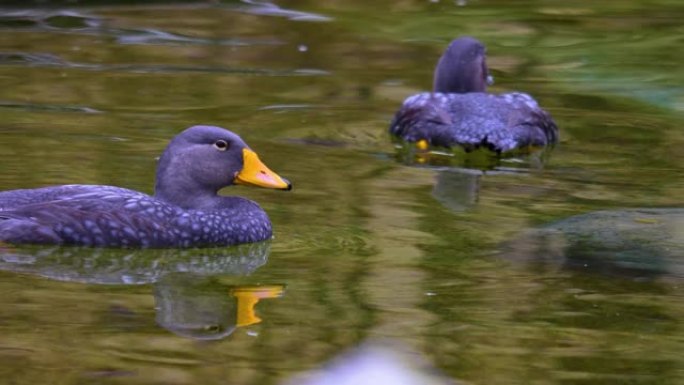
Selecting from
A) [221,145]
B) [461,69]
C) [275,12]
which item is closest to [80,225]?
[221,145]

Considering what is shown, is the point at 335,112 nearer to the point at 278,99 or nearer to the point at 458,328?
the point at 278,99

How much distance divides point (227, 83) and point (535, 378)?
738cm

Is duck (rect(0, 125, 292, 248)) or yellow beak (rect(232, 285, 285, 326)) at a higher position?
duck (rect(0, 125, 292, 248))

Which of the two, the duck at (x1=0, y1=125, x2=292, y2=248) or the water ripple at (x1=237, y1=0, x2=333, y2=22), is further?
the water ripple at (x1=237, y1=0, x2=333, y2=22)

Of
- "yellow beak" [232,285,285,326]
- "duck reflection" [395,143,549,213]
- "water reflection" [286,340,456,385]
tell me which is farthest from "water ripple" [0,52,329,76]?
"water reflection" [286,340,456,385]

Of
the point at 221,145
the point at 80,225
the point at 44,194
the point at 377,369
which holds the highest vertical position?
the point at 221,145

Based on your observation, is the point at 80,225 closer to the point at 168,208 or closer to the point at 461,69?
the point at 168,208

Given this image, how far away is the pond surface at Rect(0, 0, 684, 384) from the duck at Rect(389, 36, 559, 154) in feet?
0.75

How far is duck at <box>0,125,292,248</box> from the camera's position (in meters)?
8.38

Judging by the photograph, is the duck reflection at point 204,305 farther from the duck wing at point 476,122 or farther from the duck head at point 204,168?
the duck wing at point 476,122

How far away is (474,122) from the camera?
11.6m

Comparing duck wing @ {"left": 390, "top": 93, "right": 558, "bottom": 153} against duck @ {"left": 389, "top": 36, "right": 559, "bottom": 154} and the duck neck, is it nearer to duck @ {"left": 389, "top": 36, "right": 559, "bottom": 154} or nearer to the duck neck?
duck @ {"left": 389, "top": 36, "right": 559, "bottom": 154}

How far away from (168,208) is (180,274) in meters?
0.54

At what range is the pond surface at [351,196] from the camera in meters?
6.98
